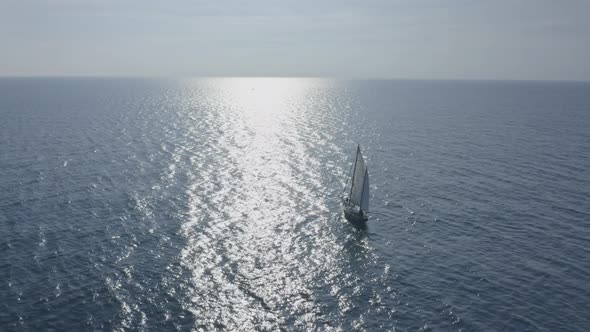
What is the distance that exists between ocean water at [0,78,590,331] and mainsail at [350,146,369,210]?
5097 millimetres

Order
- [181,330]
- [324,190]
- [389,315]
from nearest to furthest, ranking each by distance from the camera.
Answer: [181,330] < [389,315] < [324,190]

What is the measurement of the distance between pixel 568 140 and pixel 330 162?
93603 millimetres

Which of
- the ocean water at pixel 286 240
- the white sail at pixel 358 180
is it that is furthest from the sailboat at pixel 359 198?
the ocean water at pixel 286 240

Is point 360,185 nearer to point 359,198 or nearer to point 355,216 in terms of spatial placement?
point 359,198

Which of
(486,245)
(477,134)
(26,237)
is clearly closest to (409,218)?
(486,245)

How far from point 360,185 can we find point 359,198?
2.58 m

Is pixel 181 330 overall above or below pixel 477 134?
below

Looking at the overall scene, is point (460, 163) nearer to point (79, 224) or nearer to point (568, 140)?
point (568, 140)

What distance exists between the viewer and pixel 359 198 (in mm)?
73875

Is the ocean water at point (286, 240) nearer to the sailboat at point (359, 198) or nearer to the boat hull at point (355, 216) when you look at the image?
the boat hull at point (355, 216)

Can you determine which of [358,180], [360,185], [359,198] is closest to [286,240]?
[359,198]

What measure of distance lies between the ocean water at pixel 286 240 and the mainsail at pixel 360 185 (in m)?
5.10

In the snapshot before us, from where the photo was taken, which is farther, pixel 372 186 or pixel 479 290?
pixel 372 186

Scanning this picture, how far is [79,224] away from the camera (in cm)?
6719
